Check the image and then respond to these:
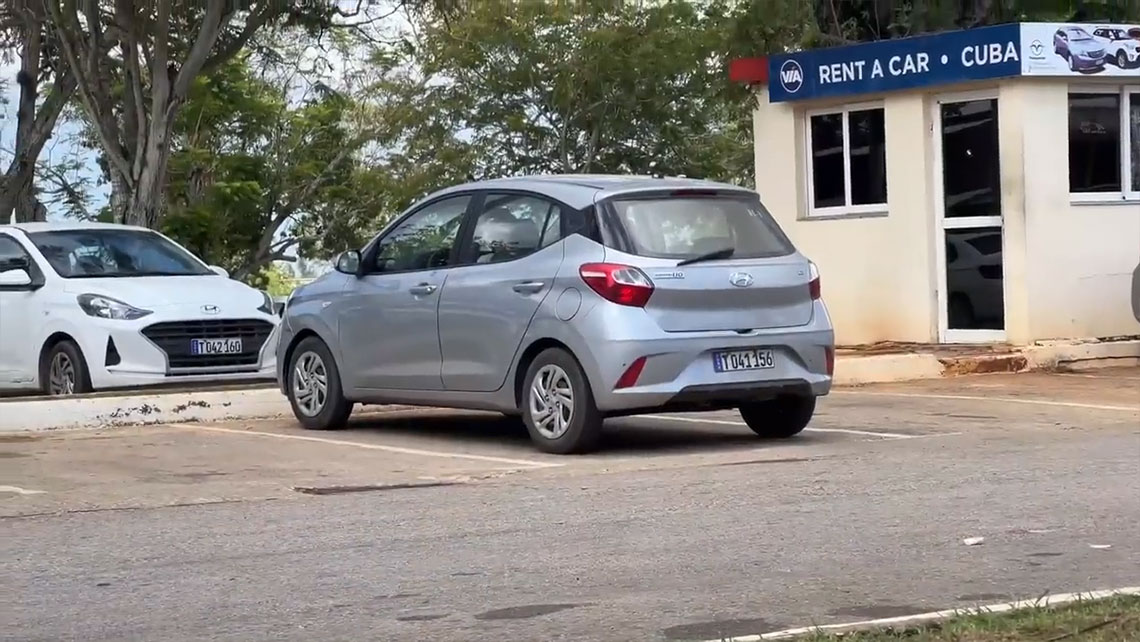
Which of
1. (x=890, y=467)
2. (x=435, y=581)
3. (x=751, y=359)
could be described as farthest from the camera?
(x=751, y=359)

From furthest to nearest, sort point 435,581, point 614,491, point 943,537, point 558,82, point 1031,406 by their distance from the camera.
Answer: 1. point 558,82
2. point 1031,406
3. point 614,491
4. point 943,537
5. point 435,581

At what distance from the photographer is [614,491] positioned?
934cm

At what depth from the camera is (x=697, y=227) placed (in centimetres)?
1112

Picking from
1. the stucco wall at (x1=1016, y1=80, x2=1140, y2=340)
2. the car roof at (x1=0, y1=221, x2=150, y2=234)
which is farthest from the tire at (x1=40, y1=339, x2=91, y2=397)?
the stucco wall at (x1=1016, y1=80, x2=1140, y2=340)

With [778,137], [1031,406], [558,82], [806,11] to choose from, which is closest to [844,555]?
[1031,406]

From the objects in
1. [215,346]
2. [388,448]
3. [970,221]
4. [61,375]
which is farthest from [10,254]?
[970,221]

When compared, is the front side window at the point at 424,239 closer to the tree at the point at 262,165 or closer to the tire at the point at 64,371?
the tire at the point at 64,371

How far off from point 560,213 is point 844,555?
427 centimetres

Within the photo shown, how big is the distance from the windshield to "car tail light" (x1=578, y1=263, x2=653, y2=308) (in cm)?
572

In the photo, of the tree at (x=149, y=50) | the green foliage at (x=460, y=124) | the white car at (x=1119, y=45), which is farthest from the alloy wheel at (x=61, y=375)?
the green foliage at (x=460, y=124)

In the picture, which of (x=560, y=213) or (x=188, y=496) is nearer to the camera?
(x=188, y=496)

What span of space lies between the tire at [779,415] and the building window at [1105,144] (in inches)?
276

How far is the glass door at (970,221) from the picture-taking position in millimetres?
17578

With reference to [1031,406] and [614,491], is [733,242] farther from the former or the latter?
[1031,406]
